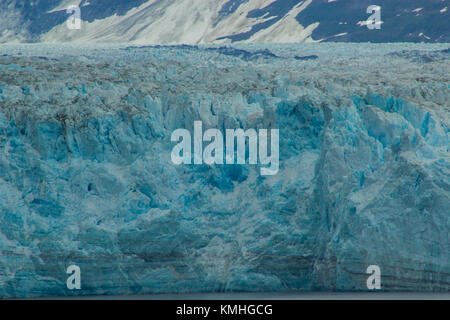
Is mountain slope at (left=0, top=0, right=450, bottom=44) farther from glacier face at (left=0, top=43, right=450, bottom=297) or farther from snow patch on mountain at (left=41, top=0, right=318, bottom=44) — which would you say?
glacier face at (left=0, top=43, right=450, bottom=297)

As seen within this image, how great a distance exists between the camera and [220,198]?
11453 mm

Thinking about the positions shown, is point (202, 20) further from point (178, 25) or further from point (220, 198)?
point (220, 198)

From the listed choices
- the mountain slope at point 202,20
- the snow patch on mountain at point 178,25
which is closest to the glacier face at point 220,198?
the mountain slope at point 202,20

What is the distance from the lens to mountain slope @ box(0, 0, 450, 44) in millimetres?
25312

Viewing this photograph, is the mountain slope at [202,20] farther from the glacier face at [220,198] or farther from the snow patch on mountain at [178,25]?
the glacier face at [220,198]

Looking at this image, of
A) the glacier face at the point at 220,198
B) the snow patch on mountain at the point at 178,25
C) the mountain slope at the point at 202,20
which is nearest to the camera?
the glacier face at the point at 220,198

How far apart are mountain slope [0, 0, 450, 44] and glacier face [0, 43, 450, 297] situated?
43.5ft

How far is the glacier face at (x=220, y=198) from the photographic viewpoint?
34.7ft

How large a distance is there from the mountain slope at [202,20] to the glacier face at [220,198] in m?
13.3

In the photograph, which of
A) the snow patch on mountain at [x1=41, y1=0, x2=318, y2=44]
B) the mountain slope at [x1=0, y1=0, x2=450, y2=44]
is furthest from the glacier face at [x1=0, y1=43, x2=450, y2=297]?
the snow patch on mountain at [x1=41, y1=0, x2=318, y2=44]

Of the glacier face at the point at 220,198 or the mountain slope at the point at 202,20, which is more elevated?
the mountain slope at the point at 202,20
